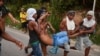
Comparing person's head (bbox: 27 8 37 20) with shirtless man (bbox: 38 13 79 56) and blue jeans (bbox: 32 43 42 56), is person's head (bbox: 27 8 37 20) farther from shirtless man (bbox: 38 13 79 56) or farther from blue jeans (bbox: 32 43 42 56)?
blue jeans (bbox: 32 43 42 56)

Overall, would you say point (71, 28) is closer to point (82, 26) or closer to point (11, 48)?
point (82, 26)

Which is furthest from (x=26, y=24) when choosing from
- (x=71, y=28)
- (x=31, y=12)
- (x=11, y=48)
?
(x=11, y=48)

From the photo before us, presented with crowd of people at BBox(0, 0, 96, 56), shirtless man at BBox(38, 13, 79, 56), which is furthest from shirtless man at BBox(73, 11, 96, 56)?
shirtless man at BBox(38, 13, 79, 56)

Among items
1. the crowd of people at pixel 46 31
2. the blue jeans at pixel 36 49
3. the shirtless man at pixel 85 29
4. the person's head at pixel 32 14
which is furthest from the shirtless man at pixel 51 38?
the shirtless man at pixel 85 29

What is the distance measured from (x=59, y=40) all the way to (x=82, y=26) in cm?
121

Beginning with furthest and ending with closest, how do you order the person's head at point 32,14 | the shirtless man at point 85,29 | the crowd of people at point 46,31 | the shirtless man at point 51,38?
the shirtless man at point 85,29 → the shirtless man at point 51,38 → the person's head at point 32,14 → the crowd of people at point 46,31

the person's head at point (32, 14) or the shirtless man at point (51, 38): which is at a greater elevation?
the person's head at point (32, 14)

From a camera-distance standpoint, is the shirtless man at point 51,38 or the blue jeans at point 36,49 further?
the shirtless man at point 51,38

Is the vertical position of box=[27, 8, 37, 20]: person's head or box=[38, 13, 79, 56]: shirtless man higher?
box=[27, 8, 37, 20]: person's head

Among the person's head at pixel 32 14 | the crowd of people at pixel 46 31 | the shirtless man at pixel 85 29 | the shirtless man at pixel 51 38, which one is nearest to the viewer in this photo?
the crowd of people at pixel 46 31

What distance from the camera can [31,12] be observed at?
25.0ft

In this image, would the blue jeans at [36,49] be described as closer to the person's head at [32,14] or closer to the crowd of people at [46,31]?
the crowd of people at [46,31]

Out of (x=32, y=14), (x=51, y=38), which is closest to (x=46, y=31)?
(x=51, y=38)

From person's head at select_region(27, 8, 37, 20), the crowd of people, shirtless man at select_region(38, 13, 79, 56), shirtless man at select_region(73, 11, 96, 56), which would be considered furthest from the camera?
shirtless man at select_region(73, 11, 96, 56)
